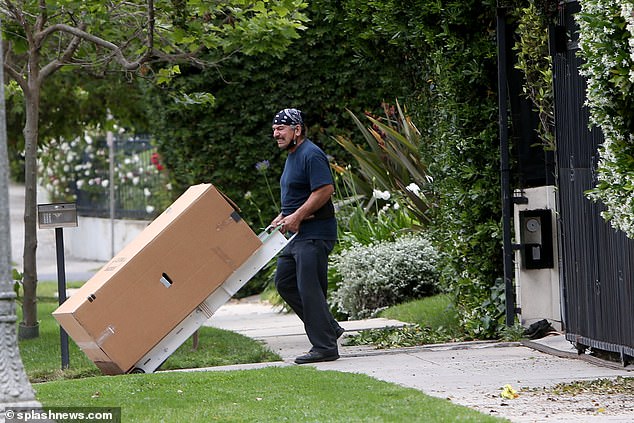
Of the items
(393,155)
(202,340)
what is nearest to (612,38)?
(202,340)

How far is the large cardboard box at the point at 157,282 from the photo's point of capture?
809cm

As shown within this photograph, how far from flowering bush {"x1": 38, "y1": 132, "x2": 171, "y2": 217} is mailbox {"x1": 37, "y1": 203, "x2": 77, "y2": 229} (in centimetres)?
1148

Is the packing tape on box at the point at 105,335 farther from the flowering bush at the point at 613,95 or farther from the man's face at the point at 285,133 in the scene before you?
the flowering bush at the point at 613,95

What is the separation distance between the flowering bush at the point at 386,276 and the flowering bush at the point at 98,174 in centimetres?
850

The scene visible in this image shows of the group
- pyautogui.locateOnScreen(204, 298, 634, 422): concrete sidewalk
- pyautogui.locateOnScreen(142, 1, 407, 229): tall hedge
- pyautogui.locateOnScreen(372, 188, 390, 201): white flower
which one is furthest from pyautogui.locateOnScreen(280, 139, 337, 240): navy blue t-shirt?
pyautogui.locateOnScreen(142, 1, 407, 229): tall hedge

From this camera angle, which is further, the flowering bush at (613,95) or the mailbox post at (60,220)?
the mailbox post at (60,220)

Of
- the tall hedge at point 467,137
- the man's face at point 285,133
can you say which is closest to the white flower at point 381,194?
the tall hedge at point 467,137

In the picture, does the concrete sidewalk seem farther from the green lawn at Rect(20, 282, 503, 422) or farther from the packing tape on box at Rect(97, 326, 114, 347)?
the packing tape on box at Rect(97, 326, 114, 347)

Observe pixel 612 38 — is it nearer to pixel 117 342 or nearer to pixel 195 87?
pixel 117 342

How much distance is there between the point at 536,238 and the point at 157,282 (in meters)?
3.29

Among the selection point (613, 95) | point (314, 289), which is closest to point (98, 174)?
point (314, 289)

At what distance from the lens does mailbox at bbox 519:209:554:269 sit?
9.63m

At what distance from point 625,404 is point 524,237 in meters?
3.36

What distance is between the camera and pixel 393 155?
13.6m
